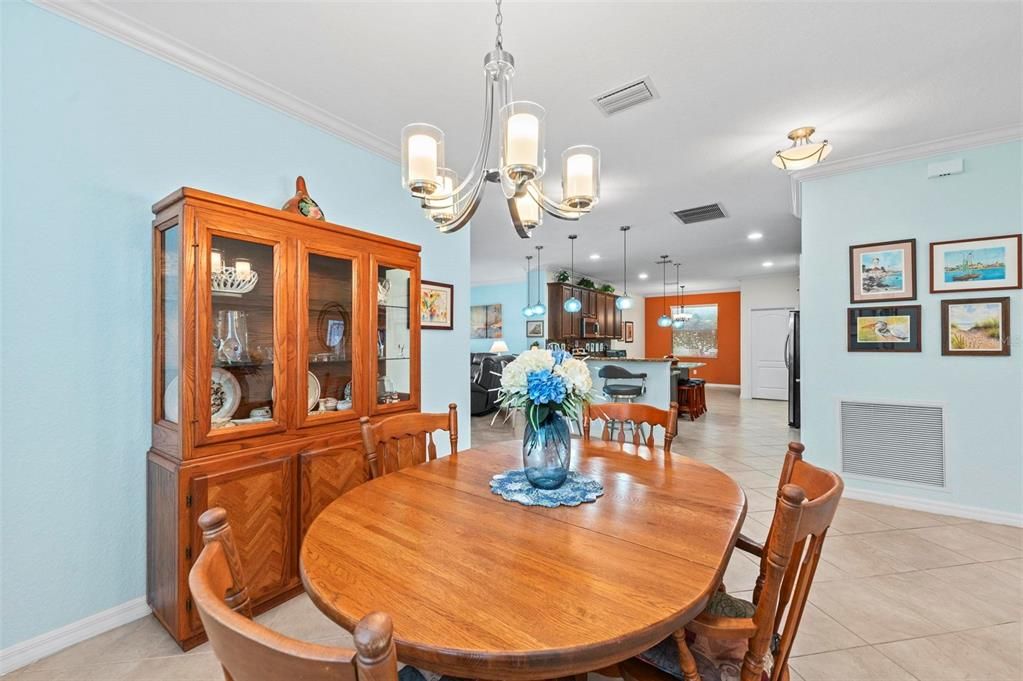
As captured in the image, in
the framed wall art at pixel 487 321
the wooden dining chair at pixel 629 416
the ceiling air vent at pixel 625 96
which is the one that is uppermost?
the ceiling air vent at pixel 625 96

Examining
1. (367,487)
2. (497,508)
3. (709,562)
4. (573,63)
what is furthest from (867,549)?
(573,63)

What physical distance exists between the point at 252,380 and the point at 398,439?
772 millimetres

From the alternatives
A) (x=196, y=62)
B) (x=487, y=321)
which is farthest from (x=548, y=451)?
(x=487, y=321)

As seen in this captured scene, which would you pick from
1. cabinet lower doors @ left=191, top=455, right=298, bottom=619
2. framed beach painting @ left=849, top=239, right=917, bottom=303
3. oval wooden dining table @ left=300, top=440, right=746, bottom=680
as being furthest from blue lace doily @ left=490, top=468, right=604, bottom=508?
framed beach painting @ left=849, top=239, right=917, bottom=303

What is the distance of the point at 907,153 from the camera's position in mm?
3168

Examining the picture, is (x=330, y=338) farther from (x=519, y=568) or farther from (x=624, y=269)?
(x=624, y=269)

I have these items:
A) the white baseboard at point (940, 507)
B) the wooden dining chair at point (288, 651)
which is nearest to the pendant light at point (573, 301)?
the white baseboard at point (940, 507)

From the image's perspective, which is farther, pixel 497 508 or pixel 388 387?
pixel 388 387

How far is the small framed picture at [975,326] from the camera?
2.97m

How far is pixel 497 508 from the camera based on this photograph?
1.28 m

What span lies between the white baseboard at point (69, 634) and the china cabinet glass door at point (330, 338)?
3.45ft

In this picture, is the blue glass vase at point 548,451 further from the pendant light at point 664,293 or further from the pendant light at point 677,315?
the pendant light at point 677,315

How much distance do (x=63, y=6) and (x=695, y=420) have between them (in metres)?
7.37

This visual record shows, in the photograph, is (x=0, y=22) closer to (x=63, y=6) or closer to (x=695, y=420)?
(x=63, y=6)
